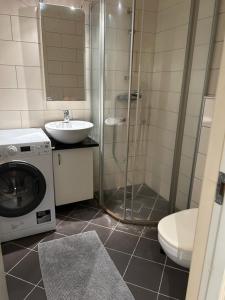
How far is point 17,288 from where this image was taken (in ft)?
5.09

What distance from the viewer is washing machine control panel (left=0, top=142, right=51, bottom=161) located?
5.76ft

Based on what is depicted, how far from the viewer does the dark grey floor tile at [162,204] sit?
2389mm

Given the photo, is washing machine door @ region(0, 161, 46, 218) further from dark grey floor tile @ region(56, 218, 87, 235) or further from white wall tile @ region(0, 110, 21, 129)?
white wall tile @ region(0, 110, 21, 129)

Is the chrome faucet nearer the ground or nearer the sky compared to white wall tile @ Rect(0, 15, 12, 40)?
nearer the ground

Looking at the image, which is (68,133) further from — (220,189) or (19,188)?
(220,189)

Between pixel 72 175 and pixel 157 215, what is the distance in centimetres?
100

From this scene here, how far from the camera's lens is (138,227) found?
224cm

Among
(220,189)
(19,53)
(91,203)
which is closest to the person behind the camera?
(220,189)

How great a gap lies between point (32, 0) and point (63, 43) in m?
0.44

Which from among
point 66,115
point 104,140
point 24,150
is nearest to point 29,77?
point 66,115

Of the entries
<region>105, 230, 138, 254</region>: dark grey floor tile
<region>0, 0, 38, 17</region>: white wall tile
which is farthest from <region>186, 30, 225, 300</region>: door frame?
<region>0, 0, 38, 17</region>: white wall tile

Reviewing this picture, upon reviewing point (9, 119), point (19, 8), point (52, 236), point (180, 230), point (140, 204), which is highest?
point (19, 8)

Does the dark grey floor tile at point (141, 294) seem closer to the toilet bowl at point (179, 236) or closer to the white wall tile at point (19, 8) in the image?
the toilet bowl at point (179, 236)

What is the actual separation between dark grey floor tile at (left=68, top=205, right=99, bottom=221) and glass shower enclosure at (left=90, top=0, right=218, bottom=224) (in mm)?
165
